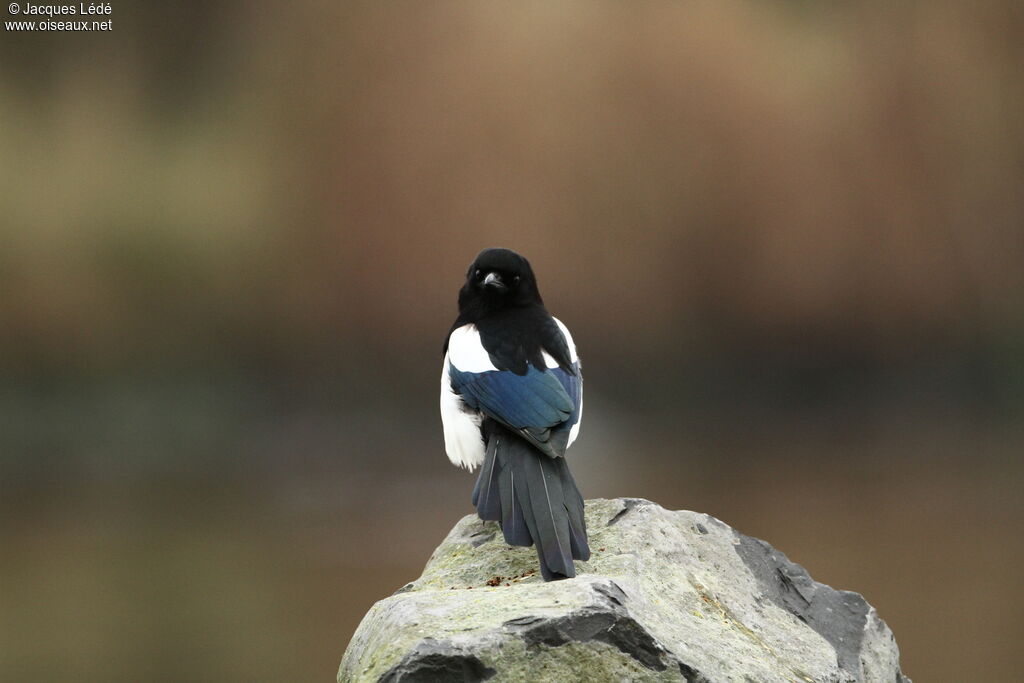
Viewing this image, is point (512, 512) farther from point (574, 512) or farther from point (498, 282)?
point (498, 282)

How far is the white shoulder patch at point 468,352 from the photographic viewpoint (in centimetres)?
187

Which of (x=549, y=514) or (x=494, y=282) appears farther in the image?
(x=494, y=282)

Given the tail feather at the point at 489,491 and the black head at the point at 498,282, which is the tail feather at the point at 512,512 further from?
the black head at the point at 498,282

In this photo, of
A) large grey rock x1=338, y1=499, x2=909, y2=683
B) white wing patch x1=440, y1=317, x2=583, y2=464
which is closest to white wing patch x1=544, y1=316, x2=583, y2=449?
white wing patch x1=440, y1=317, x2=583, y2=464

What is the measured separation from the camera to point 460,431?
74.2 inches

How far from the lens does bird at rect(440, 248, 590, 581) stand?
1.53 m

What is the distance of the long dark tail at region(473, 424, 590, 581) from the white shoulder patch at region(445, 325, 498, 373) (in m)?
0.19

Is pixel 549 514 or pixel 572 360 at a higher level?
pixel 572 360

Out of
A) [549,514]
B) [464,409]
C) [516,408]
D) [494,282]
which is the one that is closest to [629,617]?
[549,514]

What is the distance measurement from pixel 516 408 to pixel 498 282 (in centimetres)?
34

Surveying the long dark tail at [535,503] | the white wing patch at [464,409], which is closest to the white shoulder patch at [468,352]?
the white wing patch at [464,409]

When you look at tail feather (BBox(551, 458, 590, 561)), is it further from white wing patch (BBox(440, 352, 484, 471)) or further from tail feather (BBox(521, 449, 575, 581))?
white wing patch (BBox(440, 352, 484, 471))

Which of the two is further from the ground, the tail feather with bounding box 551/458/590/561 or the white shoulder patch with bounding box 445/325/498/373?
the white shoulder patch with bounding box 445/325/498/373

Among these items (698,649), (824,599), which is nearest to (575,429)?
(824,599)
